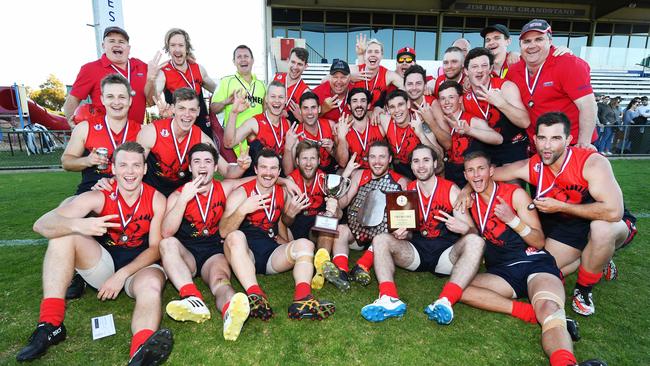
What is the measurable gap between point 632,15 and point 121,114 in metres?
30.8

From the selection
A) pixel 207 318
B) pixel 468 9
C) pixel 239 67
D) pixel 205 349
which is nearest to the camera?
pixel 205 349

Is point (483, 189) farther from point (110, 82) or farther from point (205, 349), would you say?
point (110, 82)

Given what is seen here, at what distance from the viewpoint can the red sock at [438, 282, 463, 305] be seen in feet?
9.60

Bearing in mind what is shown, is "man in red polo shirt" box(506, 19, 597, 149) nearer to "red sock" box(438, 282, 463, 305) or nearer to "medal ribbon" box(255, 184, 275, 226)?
"red sock" box(438, 282, 463, 305)

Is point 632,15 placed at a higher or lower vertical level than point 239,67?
higher

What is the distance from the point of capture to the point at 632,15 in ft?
76.4

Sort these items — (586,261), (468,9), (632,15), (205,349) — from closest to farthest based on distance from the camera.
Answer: (205,349) → (586,261) → (468,9) → (632,15)

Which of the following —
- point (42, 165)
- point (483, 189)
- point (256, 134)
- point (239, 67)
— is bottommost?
point (42, 165)

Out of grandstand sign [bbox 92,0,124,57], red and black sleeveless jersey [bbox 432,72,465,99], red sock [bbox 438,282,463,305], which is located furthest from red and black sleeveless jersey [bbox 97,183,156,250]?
grandstand sign [bbox 92,0,124,57]

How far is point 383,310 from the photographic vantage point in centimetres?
288

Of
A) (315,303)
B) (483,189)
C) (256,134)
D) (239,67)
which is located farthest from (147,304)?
(239,67)

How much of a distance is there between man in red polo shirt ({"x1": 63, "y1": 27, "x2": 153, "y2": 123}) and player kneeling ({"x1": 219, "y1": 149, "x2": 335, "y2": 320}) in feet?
6.79

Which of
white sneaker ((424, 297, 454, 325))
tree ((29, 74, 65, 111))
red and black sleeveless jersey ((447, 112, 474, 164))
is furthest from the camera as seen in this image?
tree ((29, 74, 65, 111))

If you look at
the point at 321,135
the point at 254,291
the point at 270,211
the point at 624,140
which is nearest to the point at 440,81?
the point at 321,135
